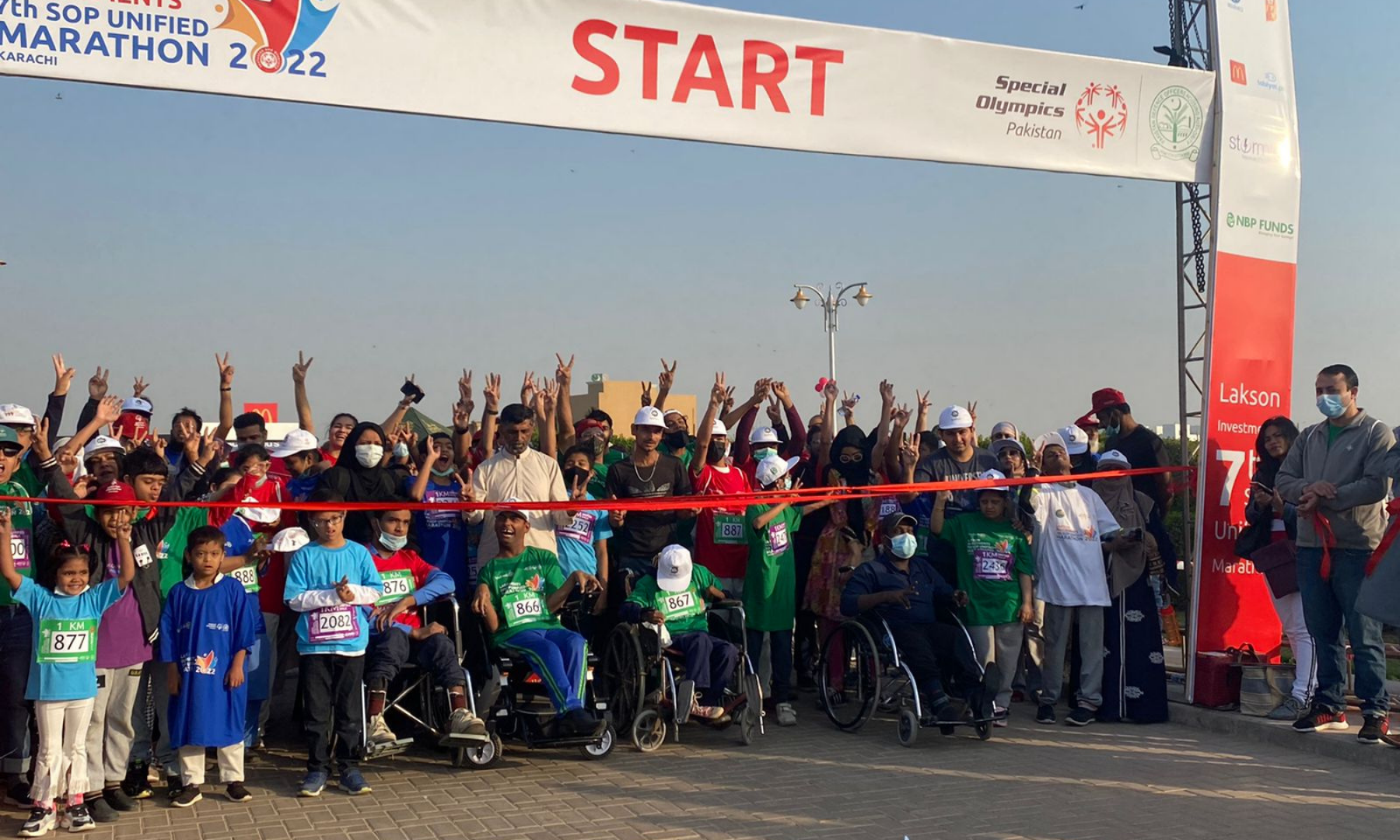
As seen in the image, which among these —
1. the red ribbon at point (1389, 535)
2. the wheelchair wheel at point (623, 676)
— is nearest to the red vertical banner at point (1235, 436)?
the red ribbon at point (1389, 535)

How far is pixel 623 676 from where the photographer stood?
24.9ft

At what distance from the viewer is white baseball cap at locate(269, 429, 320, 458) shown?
8.16m

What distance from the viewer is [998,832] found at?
5.71 metres

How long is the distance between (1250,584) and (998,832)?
3989 millimetres

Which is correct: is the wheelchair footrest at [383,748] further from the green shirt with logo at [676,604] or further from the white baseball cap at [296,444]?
the white baseball cap at [296,444]

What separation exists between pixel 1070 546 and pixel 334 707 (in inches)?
186

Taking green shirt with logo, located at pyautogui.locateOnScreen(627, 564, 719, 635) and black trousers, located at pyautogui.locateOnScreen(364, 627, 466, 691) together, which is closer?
black trousers, located at pyautogui.locateOnScreen(364, 627, 466, 691)

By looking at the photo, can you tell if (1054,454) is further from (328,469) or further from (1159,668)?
(328,469)

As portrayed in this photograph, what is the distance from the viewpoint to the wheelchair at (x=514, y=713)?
7035 mm

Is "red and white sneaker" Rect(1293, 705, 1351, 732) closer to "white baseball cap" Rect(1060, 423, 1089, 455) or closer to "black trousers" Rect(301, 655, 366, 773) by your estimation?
"white baseball cap" Rect(1060, 423, 1089, 455)

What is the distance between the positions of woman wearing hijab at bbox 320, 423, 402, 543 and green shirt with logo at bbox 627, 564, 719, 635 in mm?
1583

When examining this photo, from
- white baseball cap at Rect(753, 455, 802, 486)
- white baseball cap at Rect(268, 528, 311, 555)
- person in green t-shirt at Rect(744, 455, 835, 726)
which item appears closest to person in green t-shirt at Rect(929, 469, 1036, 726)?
person in green t-shirt at Rect(744, 455, 835, 726)

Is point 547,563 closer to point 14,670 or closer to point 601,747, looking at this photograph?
point 601,747

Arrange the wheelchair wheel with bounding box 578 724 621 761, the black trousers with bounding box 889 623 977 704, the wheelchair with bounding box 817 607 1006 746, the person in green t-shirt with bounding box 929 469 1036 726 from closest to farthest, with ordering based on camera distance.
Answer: the wheelchair wheel with bounding box 578 724 621 761, the wheelchair with bounding box 817 607 1006 746, the black trousers with bounding box 889 623 977 704, the person in green t-shirt with bounding box 929 469 1036 726
